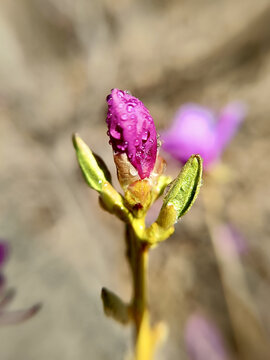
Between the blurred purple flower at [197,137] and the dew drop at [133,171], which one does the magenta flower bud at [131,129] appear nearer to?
the dew drop at [133,171]

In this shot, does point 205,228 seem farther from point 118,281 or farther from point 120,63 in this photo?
point 120,63

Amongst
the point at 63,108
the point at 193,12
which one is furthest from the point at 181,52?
the point at 63,108

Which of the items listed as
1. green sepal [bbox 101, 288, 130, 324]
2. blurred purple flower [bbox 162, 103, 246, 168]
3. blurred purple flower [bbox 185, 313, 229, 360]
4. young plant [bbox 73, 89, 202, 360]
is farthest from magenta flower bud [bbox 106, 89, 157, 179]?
blurred purple flower [bbox 185, 313, 229, 360]

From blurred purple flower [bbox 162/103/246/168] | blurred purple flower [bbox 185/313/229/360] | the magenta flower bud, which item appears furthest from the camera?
blurred purple flower [bbox 185/313/229/360]

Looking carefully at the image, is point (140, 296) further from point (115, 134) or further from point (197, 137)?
point (197, 137)

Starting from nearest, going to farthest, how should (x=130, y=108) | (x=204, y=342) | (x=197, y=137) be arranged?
(x=130, y=108) → (x=197, y=137) → (x=204, y=342)

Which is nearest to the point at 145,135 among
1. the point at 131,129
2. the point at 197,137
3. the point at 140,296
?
the point at 131,129

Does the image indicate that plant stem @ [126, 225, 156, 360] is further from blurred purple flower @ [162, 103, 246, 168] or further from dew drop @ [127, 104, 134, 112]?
blurred purple flower @ [162, 103, 246, 168]
